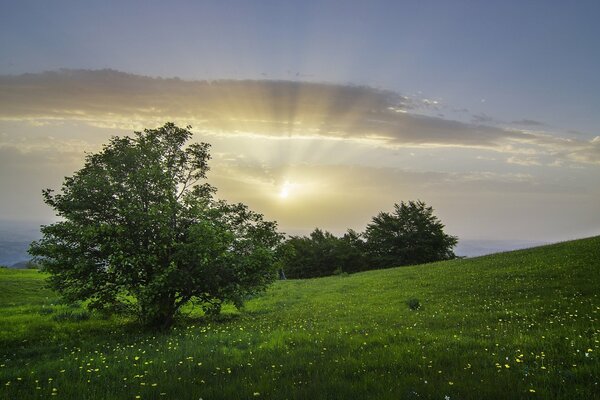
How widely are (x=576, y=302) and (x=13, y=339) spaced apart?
23933 mm

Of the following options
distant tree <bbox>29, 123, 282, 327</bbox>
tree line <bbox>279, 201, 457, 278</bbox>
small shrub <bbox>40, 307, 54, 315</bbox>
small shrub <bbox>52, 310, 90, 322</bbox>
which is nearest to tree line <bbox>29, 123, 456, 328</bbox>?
distant tree <bbox>29, 123, 282, 327</bbox>

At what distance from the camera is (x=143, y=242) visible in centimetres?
1667

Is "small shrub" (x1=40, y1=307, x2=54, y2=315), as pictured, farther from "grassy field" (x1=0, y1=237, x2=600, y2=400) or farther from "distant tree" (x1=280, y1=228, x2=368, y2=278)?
"distant tree" (x1=280, y1=228, x2=368, y2=278)

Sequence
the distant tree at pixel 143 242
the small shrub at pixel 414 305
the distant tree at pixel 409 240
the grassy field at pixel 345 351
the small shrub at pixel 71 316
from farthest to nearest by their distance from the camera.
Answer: the distant tree at pixel 409 240
the small shrub at pixel 414 305
the small shrub at pixel 71 316
the distant tree at pixel 143 242
the grassy field at pixel 345 351

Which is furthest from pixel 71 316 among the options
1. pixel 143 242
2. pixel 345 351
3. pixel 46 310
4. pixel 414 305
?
pixel 414 305

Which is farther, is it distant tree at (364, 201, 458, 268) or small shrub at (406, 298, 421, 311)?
distant tree at (364, 201, 458, 268)

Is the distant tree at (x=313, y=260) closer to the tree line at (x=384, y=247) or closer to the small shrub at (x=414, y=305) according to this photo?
the tree line at (x=384, y=247)

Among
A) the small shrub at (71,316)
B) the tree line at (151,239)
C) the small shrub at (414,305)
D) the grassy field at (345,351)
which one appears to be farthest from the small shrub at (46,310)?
the small shrub at (414,305)

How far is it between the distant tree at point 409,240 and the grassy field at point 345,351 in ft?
228

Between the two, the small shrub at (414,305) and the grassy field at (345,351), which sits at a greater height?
the small shrub at (414,305)

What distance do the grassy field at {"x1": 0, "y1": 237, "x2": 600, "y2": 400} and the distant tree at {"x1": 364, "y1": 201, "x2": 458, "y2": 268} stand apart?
228 ft

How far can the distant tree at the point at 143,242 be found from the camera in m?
15.8

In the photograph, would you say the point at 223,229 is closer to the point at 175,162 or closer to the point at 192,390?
the point at 175,162

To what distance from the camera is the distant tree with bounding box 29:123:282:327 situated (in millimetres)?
15789
